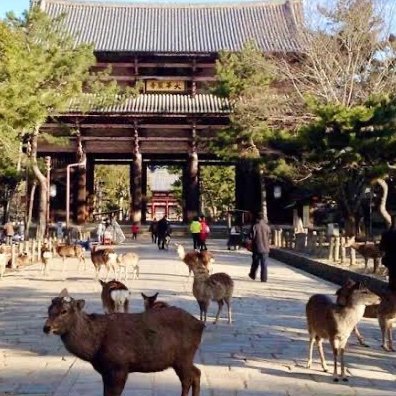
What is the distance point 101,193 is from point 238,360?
61758mm

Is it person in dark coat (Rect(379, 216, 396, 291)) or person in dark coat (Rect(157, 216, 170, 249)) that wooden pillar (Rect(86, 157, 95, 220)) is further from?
person in dark coat (Rect(379, 216, 396, 291))

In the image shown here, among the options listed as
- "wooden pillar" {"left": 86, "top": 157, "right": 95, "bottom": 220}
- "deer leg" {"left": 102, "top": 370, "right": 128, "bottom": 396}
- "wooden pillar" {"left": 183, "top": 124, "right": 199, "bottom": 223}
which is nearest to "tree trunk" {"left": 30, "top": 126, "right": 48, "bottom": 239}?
"wooden pillar" {"left": 183, "top": 124, "right": 199, "bottom": 223}

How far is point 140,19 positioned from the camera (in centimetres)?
4594

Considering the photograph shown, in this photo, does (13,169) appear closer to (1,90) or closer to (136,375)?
(1,90)

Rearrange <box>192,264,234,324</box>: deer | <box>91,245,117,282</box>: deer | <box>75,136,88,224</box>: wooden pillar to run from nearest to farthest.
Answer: <box>192,264,234,324</box>: deer, <box>91,245,117,282</box>: deer, <box>75,136,88,224</box>: wooden pillar

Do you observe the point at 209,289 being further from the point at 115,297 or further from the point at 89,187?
the point at 89,187

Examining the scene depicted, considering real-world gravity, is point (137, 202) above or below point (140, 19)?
below

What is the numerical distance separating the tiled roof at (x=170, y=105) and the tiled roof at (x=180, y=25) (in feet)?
8.60

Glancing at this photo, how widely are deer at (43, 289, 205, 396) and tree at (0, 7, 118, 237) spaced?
15.6 metres

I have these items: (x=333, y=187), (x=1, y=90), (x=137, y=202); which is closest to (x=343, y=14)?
(x=333, y=187)

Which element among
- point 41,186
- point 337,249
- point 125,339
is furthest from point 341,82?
point 125,339

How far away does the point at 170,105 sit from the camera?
40.3 m

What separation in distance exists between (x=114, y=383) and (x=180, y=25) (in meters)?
41.8

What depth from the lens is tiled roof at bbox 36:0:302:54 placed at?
4219 cm
